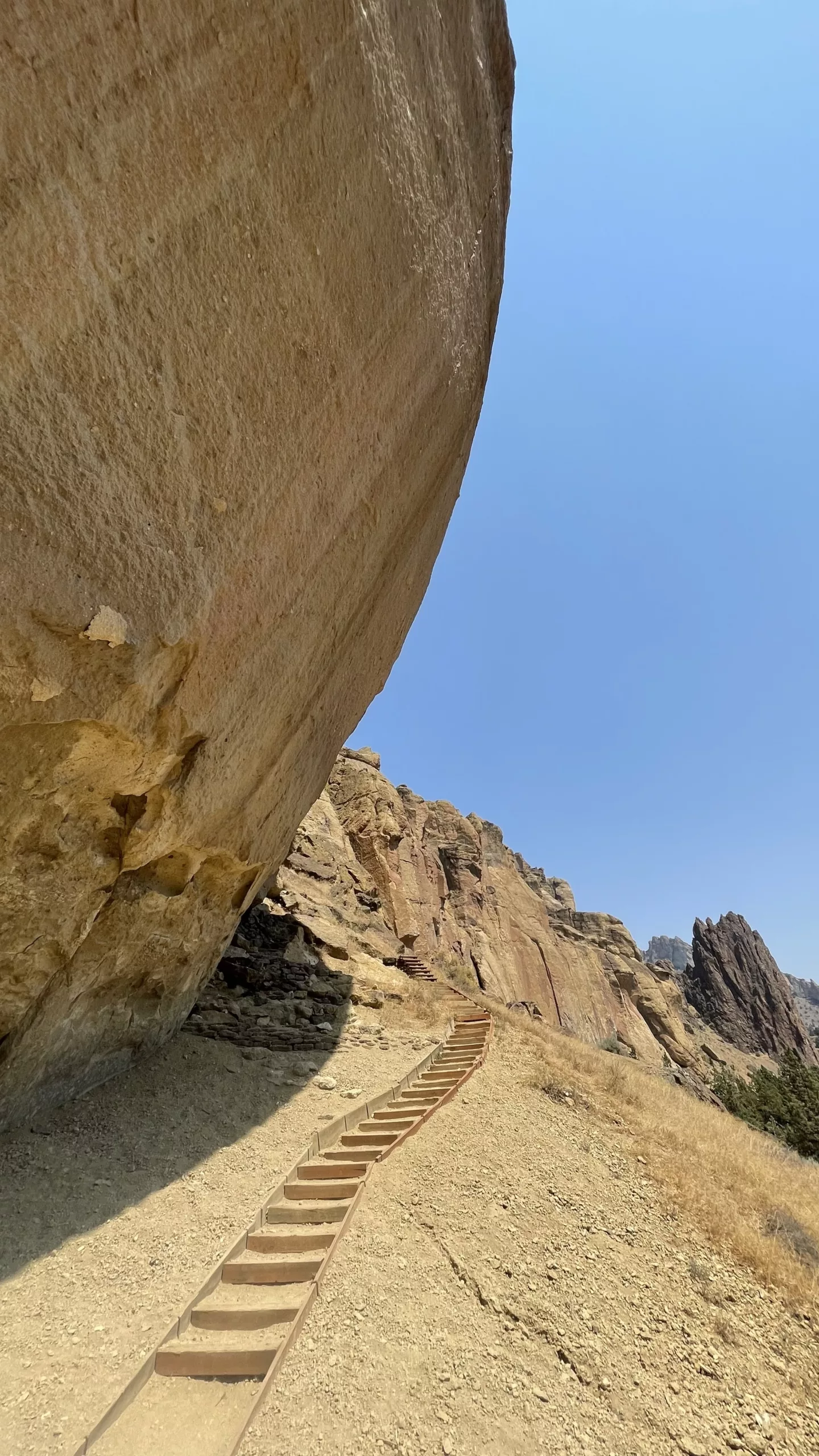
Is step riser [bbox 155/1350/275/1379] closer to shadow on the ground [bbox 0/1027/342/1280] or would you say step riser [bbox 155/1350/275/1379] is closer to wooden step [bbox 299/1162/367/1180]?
shadow on the ground [bbox 0/1027/342/1280]

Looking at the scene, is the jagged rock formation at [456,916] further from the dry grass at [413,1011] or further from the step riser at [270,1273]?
the step riser at [270,1273]

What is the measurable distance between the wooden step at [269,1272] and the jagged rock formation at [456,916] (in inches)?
404

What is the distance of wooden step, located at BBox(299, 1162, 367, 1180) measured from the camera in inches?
244

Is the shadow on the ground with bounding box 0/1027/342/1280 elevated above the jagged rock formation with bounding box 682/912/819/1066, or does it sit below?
below

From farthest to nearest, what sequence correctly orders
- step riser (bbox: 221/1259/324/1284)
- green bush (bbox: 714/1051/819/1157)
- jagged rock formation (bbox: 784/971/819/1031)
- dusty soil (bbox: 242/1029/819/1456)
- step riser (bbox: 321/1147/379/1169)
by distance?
jagged rock formation (bbox: 784/971/819/1031) < green bush (bbox: 714/1051/819/1157) < step riser (bbox: 321/1147/379/1169) < step riser (bbox: 221/1259/324/1284) < dusty soil (bbox: 242/1029/819/1456)

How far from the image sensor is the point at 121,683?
4074 mm

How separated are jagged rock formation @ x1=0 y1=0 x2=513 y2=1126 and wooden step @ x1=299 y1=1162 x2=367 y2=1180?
9.07ft

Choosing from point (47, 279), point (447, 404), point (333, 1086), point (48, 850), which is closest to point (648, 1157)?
point (333, 1086)

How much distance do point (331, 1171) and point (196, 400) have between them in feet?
22.8

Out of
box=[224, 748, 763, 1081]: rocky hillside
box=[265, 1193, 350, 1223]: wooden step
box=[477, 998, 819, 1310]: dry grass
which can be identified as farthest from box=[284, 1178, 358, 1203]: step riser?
box=[224, 748, 763, 1081]: rocky hillside

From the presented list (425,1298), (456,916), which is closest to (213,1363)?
(425,1298)

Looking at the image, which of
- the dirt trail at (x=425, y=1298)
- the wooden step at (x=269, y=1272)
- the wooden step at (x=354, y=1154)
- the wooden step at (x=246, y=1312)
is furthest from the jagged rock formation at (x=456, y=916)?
the wooden step at (x=246, y=1312)

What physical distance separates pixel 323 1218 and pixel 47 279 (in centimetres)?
696

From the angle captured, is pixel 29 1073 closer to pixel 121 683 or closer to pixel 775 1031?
pixel 121 683
